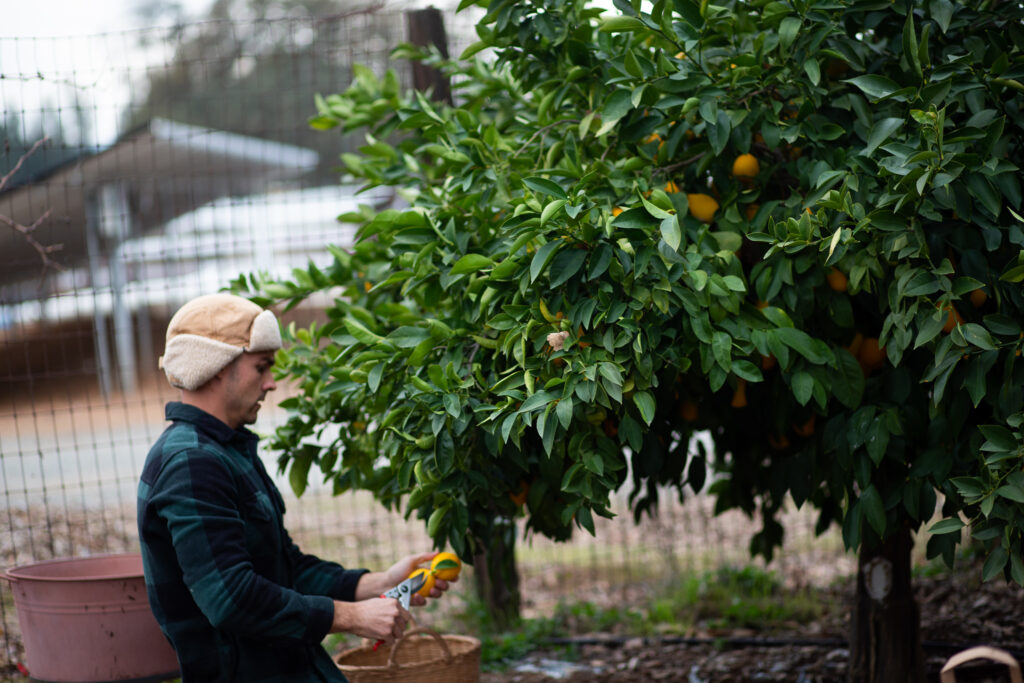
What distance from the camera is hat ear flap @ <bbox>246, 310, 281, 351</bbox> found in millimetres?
2082

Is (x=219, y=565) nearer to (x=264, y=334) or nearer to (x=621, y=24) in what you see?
(x=264, y=334)

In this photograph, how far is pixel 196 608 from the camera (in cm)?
201

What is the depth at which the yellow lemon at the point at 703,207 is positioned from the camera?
2262 mm

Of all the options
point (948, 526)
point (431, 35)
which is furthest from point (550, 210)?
point (431, 35)

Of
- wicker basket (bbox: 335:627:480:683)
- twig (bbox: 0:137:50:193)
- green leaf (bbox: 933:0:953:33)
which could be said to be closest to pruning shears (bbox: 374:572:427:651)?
wicker basket (bbox: 335:627:480:683)

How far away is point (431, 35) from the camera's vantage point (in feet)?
12.8

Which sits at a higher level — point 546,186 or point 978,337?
point 546,186

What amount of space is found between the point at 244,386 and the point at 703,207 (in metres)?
1.12

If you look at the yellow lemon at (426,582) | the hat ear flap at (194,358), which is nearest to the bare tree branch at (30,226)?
the hat ear flap at (194,358)

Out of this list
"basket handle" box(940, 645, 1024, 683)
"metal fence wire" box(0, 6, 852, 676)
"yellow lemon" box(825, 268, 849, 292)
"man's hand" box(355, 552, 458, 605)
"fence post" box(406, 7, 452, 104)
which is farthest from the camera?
"fence post" box(406, 7, 452, 104)

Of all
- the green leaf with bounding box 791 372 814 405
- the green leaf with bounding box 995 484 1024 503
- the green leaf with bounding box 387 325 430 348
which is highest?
the green leaf with bounding box 387 325 430 348

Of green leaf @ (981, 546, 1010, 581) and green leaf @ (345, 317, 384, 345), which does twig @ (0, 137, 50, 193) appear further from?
green leaf @ (981, 546, 1010, 581)

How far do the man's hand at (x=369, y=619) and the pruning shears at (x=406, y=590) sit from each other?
0.23 feet

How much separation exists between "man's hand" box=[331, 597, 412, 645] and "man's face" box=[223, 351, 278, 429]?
46 centimetres
